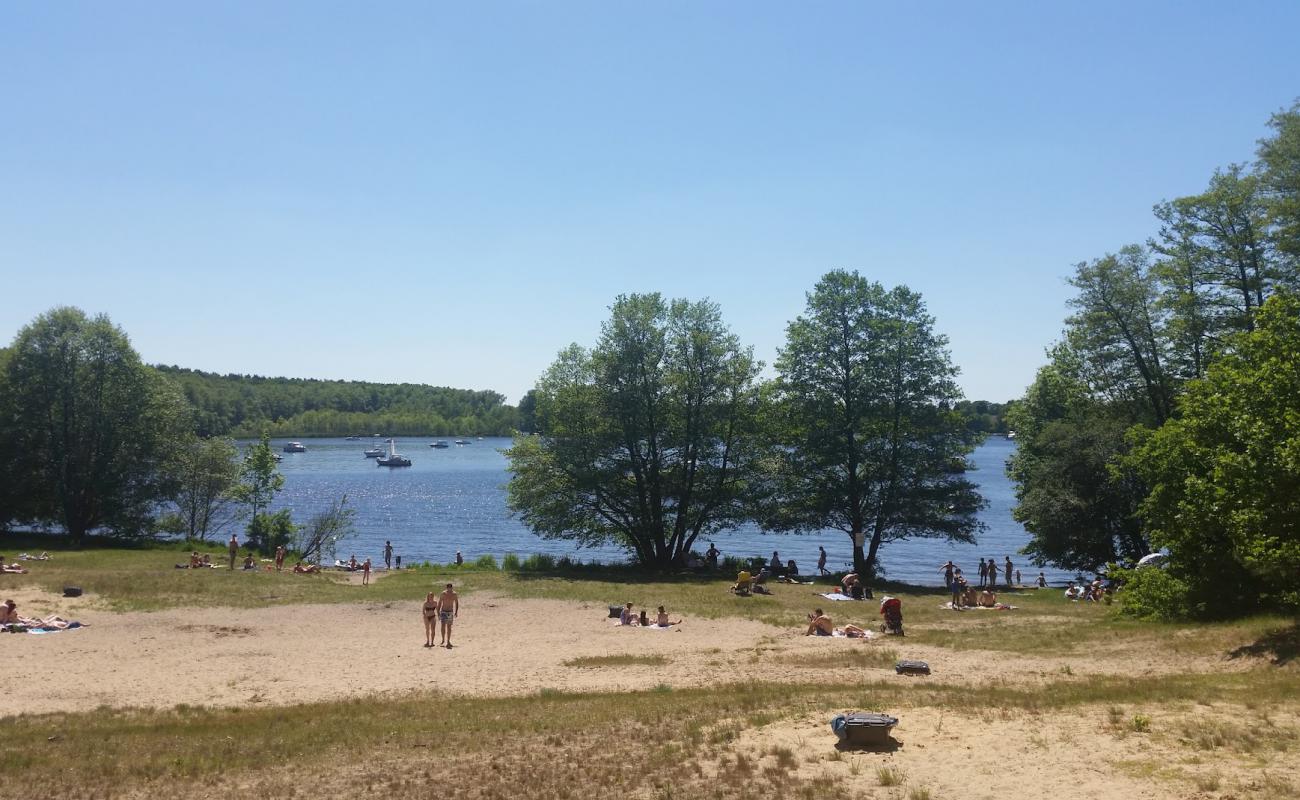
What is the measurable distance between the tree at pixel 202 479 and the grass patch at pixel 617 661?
41.6 metres

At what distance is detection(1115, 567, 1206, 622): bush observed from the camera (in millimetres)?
24078

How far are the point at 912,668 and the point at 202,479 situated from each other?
49244mm

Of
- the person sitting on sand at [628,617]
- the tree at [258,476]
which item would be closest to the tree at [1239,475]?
the person sitting on sand at [628,617]

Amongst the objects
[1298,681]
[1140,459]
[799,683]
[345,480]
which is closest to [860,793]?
[799,683]

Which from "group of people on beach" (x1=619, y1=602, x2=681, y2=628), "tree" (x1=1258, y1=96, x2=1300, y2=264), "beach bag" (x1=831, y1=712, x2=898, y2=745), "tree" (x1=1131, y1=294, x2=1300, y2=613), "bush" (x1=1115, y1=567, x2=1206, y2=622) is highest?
"tree" (x1=1258, y1=96, x2=1300, y2=264)

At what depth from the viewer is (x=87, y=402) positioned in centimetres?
5247

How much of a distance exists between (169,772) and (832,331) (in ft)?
118

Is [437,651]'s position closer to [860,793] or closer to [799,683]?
[799,683]

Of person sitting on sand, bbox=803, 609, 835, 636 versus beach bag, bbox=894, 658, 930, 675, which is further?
person sitting on sand, bbox=803, 609, 835, 636

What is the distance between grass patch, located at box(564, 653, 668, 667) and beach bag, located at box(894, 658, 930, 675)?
5.49m

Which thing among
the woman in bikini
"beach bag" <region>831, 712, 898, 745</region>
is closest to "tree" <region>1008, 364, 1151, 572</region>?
the woman in bikini

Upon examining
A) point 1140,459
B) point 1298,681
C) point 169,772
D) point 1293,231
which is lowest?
point 169,772

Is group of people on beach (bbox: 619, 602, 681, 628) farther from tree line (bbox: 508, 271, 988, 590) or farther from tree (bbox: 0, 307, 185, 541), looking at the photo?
tree (bbox: 0, 307, 185, 541)

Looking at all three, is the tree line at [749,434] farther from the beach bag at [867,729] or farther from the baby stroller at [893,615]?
the beach bag at [867,729]
